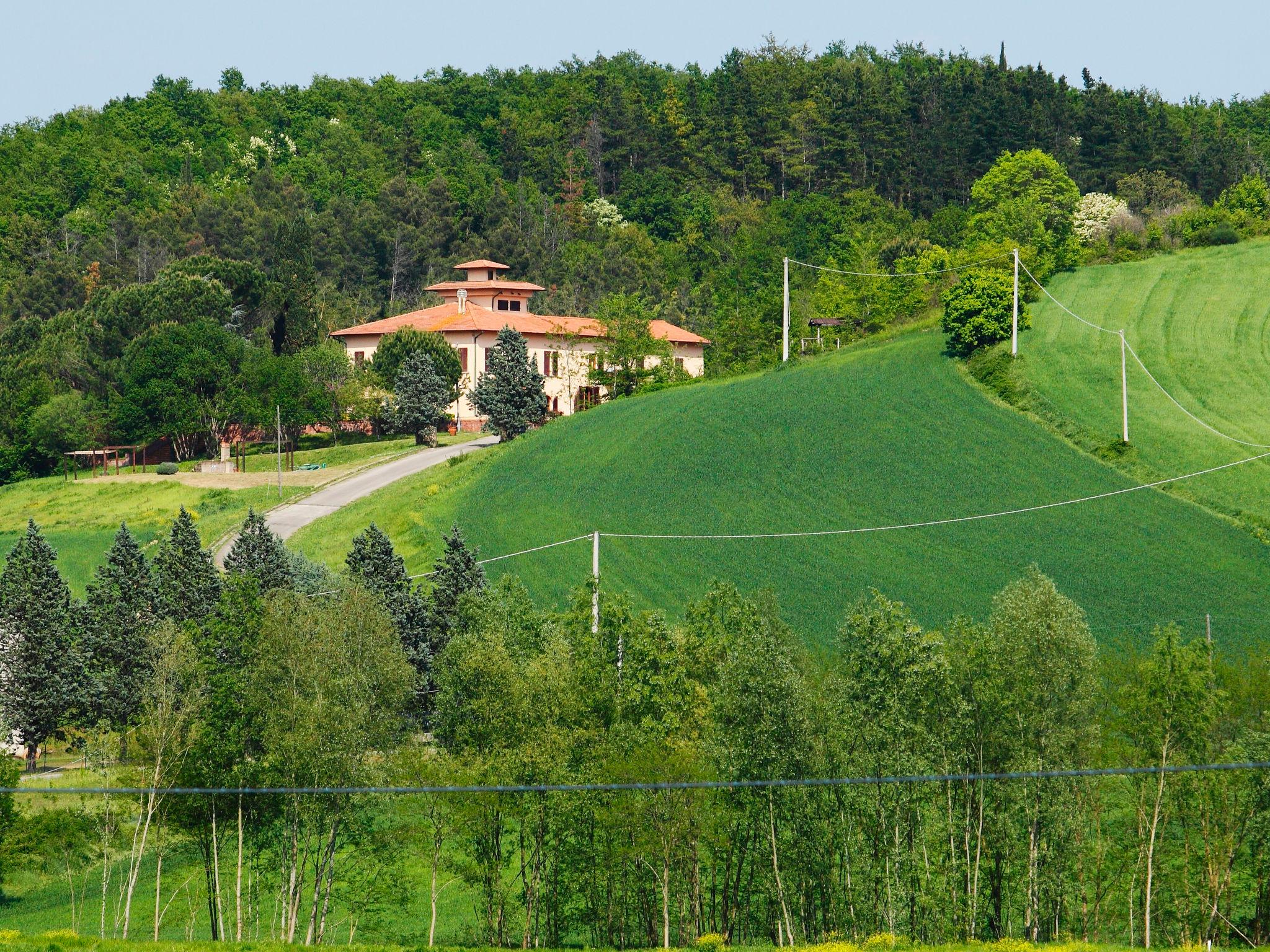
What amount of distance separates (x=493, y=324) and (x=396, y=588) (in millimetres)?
56765

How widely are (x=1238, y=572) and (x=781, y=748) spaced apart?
2639 cm

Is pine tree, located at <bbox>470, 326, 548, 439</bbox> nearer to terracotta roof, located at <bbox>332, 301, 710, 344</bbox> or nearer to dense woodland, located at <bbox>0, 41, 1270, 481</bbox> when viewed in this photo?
terracotta roof, located at <bbox>332, 301, 710, 344</bbox>

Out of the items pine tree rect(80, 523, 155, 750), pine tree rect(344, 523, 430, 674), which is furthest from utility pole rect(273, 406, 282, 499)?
pine tree rect(344, 523, 430, 674)

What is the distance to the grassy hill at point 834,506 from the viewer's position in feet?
185

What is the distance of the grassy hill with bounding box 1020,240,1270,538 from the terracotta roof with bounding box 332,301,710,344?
96.8ft

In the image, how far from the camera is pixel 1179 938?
37.3 m

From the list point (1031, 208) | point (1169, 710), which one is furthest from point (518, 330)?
point (1169, 710)

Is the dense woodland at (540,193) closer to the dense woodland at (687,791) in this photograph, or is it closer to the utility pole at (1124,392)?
the utility pole at (1124,392)

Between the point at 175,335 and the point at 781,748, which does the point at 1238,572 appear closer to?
the point at 781,748

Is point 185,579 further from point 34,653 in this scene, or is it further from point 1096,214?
point 1096,214

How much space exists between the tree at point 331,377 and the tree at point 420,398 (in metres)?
6.03

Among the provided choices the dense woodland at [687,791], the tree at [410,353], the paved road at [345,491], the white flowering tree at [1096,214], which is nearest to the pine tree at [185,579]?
the dense woodland at [687,791]

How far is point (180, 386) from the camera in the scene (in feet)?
314

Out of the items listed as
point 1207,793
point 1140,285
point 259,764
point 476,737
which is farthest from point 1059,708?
point 1140,285
